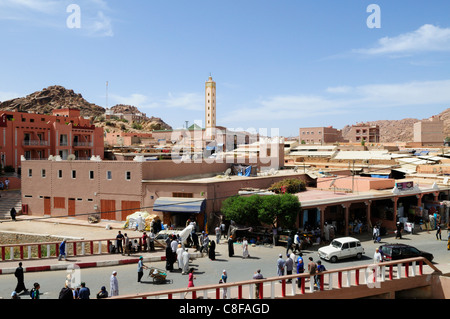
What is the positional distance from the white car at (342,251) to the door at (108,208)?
15742 millimetres

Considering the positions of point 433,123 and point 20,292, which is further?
point 433,123

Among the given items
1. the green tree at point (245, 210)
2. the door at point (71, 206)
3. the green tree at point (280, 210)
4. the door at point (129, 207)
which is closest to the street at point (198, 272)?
the green tree at point (280, 210)

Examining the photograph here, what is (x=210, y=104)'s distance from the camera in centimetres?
9325

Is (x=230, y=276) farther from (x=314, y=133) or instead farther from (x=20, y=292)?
(x=314, y=133)

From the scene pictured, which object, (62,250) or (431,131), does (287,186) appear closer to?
(62,250)

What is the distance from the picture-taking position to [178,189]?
24.4m

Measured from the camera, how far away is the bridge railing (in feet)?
35.7

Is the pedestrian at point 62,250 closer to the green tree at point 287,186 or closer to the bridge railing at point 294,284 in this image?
the bridge railing at point 294,284

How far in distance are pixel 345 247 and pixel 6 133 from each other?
121 ft

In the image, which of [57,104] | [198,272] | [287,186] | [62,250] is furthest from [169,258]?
[57,104]

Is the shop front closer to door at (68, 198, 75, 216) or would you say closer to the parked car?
door at (68, 198, 75, 216)

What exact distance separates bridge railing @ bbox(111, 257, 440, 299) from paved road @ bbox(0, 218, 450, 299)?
6.09 ft

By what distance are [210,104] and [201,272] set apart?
80.0 metres
